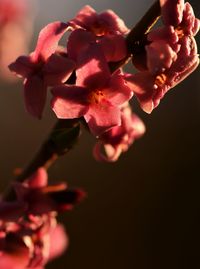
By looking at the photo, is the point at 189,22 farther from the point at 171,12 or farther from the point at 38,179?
the point at 38,179

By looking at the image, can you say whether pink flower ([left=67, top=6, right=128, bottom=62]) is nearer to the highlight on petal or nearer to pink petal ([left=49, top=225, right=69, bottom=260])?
the highlight on petal

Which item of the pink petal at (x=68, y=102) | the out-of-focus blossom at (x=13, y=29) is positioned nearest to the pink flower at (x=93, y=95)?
the pink petal at (x=68, y=102)

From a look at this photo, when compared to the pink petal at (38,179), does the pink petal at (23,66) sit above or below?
above

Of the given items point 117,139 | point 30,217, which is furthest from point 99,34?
point 30,217

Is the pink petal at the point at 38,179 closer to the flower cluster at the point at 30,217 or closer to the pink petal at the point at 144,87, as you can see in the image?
the flower cluster at the point at 30,217

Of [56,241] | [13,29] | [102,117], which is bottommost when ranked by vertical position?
[56,241]

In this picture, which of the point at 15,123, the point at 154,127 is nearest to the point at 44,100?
the point at 15,123

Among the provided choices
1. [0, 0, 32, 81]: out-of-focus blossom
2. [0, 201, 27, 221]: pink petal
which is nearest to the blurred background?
[0, 0, 32, 81]: out-of-focus blossom
